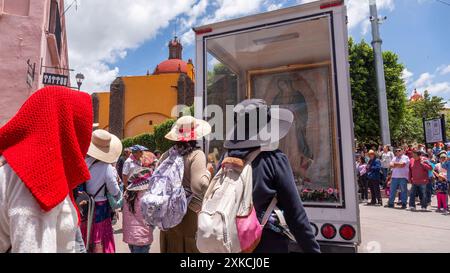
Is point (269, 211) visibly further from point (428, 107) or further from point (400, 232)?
point (428, 107)

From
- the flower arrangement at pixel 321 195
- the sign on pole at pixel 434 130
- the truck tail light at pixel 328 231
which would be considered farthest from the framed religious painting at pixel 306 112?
the sign on pole at pixel 434 130

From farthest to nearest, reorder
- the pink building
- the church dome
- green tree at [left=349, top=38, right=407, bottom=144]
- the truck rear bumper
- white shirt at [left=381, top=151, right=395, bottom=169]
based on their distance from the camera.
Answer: the church dome, green tree at [left=349, top=38, right=407, bottom=144], white shirt at [left=381, top=151, right=395, bottom=169], the pink building, the truck rear bumper

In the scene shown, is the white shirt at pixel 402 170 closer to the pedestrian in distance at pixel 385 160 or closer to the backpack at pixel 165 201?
the pedestrian in distance at pixel 385 160

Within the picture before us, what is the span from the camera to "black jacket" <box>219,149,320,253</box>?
2123 mm

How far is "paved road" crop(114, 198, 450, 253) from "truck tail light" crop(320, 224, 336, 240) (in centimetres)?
171

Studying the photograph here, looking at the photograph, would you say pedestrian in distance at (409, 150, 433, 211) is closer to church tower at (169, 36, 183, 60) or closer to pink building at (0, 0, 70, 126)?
pink building at (0, 0, 70, 126)

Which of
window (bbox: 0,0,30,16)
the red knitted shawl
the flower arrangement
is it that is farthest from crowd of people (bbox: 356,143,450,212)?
window (bbox: 0,0,30,16)

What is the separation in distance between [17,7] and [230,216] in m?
14.1

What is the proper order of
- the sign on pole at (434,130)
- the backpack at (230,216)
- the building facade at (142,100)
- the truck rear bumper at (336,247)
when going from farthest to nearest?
the building facade at (142,100)
the sign on pole at (434,130)
the truck rear bumper at (336,247)
the backpack at (230,216)

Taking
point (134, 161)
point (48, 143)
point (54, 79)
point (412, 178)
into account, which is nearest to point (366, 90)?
point (412, 178)

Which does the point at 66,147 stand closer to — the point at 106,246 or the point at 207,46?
the point at 106,246

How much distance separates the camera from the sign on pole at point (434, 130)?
554 inches

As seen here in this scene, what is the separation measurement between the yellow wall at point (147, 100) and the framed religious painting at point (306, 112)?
98.7ft
